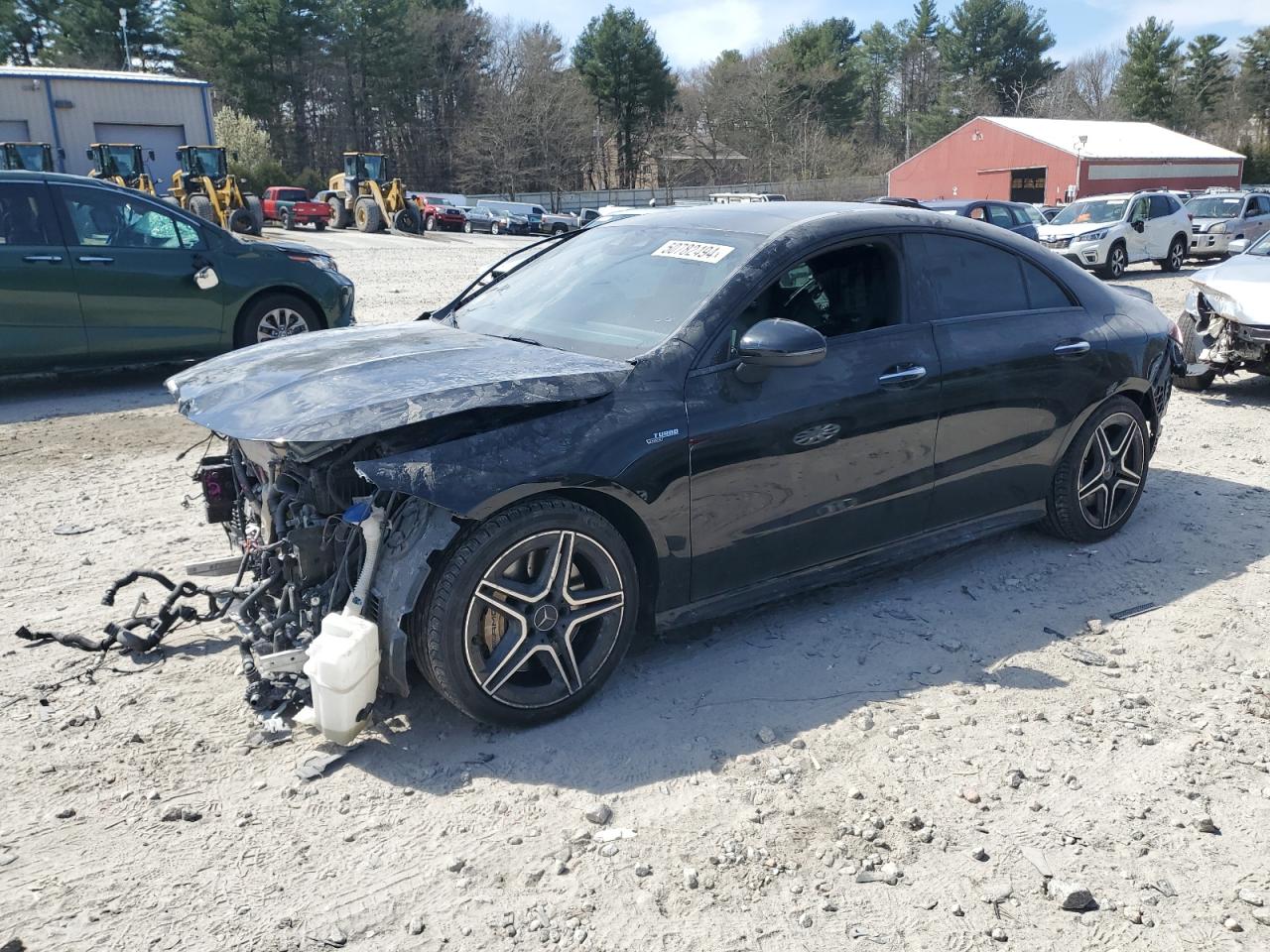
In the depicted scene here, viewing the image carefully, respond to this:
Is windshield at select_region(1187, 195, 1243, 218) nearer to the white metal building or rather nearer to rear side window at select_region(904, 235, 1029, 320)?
rear side window at select_region(904, 235, 1029, 320)

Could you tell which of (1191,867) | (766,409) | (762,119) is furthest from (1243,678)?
(762,119)

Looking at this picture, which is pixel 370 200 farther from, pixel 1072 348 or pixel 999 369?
pixel 999 369

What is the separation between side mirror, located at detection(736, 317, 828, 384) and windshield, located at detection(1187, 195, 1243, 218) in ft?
85.3

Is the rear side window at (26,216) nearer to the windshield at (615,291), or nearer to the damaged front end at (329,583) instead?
the windshield at (615,291)

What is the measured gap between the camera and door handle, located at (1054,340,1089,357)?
16.3ft

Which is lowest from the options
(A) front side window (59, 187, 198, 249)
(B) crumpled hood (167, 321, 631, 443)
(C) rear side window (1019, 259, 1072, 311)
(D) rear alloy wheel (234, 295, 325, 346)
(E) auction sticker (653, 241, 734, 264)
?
(D) rear alloy wheel (234, 295, 325, 346)

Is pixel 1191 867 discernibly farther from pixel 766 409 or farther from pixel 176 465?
pixel 176 465

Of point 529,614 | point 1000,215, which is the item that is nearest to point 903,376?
point 529,614

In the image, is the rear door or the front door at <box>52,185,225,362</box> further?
the front door at <box>52,185,225,362</box>

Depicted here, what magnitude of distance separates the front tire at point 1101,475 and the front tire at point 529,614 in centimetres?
266

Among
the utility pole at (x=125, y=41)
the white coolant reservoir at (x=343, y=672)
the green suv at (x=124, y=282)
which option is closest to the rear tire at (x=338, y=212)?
the utility pole at (x=125, y=41)

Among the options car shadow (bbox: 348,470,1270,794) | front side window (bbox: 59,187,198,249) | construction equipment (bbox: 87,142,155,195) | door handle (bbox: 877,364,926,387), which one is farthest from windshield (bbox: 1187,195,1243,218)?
construction equipment (bbox: 87,142,155,195)

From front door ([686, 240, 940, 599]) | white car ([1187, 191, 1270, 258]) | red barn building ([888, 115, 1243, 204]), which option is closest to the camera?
front door ([686, 240, 940, 599])

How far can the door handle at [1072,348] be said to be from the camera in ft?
16.3
